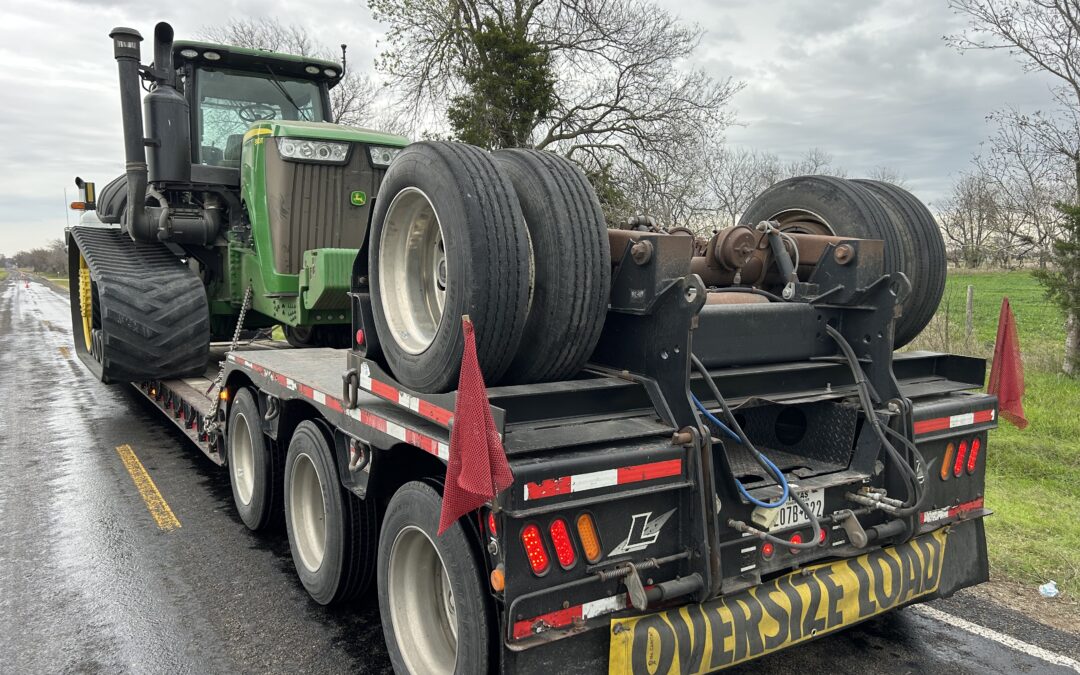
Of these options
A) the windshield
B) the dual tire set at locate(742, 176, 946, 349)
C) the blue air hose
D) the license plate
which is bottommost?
the license plate

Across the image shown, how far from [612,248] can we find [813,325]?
1074 millimetres

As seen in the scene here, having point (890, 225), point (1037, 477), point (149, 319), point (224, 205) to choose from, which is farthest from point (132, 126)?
point (1037, 477)

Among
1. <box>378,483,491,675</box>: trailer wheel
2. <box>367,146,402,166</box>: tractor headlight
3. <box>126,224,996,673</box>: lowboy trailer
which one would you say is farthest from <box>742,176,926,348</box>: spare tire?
<box>367,146,402,166</box>: tractor headlight

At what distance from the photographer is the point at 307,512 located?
4387mm

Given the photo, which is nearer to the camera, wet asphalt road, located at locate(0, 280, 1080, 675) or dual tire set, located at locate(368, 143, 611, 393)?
dual tire set, located at locate(368, 143, 611, 393)

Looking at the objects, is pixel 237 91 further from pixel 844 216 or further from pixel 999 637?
pixel 999 637

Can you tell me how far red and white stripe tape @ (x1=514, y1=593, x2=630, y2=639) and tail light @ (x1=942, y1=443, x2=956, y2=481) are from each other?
180cm

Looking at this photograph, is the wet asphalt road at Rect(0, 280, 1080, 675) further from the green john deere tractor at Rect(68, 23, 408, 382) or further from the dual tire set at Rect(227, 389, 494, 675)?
the green john deere tractor at Rect(68, 23, 408, 382)

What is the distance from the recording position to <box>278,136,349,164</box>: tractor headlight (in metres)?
6.32

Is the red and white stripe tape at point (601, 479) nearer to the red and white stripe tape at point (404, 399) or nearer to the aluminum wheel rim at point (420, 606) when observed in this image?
the red and white stripe tape at point (404, 399)

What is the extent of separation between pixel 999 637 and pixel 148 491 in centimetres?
572

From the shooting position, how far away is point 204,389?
684 centimetres

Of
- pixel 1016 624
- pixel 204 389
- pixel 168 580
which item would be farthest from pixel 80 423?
pixel 1016 624

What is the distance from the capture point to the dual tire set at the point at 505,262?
9.10 ft
